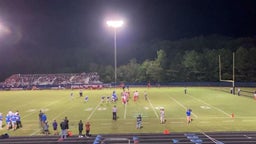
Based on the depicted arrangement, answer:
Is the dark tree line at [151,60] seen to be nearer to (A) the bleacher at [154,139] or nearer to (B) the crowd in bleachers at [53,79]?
(B) the crowd in bleachers at [53,79]

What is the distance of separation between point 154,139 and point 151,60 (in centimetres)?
11124

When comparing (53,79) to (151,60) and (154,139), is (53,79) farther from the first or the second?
(154,139)

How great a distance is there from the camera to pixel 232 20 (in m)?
147

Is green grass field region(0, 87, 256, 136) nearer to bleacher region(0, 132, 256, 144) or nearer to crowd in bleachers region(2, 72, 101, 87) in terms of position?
bleacher region(0, 132, 256, 144)

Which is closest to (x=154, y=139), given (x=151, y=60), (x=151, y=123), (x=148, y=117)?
(x=151, y=123)

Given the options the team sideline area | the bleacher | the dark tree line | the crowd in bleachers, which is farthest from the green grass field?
the dark tree line

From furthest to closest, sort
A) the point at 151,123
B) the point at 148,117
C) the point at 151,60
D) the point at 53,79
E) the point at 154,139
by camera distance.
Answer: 1. the point at 151,60
2. the point at 53,79
3. the point at 148,117
4. the point at 151,123
5. the point at 154,139

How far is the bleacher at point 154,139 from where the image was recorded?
2448cm

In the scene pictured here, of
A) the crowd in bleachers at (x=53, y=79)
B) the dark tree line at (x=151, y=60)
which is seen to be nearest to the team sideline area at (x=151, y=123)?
the crowd in bleachers at (x=53, y=79)

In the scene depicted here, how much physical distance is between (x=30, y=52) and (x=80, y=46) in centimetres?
2159

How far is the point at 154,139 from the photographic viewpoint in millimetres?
25281

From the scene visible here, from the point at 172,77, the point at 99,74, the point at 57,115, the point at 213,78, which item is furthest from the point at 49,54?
the point at 57,115

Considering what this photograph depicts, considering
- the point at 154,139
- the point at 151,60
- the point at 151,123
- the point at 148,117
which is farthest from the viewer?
the point at 151,60

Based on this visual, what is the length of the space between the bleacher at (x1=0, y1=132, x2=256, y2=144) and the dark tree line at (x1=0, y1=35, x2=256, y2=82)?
73.0 metres
